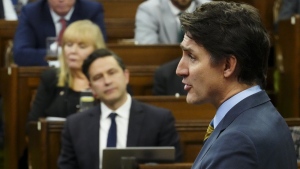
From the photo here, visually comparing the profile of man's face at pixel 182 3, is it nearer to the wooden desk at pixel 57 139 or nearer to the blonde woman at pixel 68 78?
the blonde woman at pixel 68 78

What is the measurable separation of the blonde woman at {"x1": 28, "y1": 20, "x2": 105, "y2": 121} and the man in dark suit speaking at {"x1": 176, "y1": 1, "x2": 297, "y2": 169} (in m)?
3.21

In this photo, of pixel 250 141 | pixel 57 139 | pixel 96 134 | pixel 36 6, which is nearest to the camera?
pixel 250 141

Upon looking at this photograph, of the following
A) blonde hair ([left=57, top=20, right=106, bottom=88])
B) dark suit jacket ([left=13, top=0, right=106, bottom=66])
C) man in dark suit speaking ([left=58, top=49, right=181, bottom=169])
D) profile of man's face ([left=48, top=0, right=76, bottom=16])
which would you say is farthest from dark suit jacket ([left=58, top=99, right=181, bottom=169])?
profile of man's face ([left=48, top=0, right=76, bottom=16])

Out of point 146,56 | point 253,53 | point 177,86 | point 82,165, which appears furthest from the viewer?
point 146,56

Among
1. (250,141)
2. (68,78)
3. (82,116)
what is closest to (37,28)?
(68,78)

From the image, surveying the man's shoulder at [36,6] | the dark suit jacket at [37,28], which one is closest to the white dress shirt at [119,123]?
the dark suit jacket at [37,28]

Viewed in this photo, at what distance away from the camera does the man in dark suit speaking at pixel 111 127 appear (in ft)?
14.4

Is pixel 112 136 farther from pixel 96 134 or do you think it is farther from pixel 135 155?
pixel 135 155

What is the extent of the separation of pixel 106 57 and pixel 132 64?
1.32 metres

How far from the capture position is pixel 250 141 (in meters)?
1.73

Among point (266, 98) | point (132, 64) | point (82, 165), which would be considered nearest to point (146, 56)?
point (132, 64)

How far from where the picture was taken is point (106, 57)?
4.63 m

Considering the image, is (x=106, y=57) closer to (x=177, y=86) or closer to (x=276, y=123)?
(x=177, y=86)

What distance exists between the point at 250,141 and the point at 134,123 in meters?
2.72
